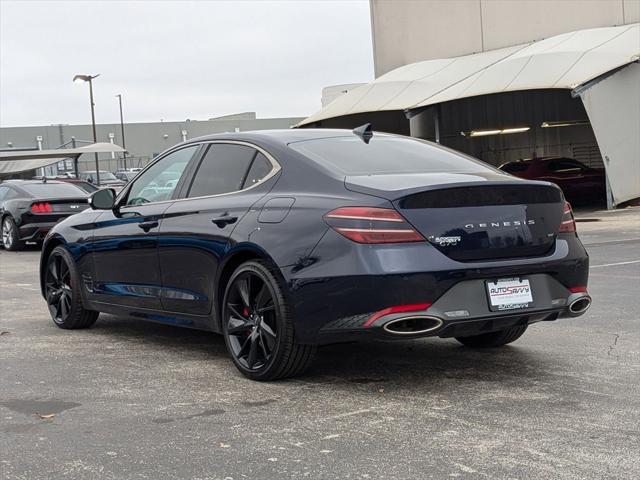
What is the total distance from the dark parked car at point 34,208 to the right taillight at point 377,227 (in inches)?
553

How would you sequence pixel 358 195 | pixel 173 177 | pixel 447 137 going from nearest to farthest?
pixel 358 195
pixel 173 177
pixel 447 137

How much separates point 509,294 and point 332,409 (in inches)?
46.8

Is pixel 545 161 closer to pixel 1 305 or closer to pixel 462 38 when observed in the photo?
pixel 462 38

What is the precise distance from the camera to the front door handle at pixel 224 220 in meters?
5.84

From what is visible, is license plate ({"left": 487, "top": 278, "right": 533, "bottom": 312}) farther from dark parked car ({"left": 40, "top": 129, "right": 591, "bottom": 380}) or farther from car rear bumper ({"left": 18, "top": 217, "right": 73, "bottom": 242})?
car rear bumper ({"left": 18, "top": 217, "right": 73, "bottom": 242})

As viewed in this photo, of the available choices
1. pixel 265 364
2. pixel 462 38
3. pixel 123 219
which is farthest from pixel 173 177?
pixel 462 38

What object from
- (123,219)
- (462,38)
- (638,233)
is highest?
(462,38)

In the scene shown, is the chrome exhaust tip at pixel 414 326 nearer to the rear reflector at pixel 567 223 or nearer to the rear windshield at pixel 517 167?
the rear reflector at pixel 567 223

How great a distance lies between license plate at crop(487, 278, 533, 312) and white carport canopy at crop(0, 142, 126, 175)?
28195mm

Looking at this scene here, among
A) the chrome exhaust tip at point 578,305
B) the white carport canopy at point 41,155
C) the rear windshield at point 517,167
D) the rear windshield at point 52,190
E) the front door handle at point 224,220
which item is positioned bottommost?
the chrome exhaust tip at point 578,305

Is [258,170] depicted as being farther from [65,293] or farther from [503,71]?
[503,71]

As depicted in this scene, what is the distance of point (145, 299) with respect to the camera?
22.2 feet

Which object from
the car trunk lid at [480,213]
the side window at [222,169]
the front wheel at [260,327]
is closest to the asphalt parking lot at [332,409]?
the front wheel at [260,327]

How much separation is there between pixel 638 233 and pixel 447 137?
19.2m
